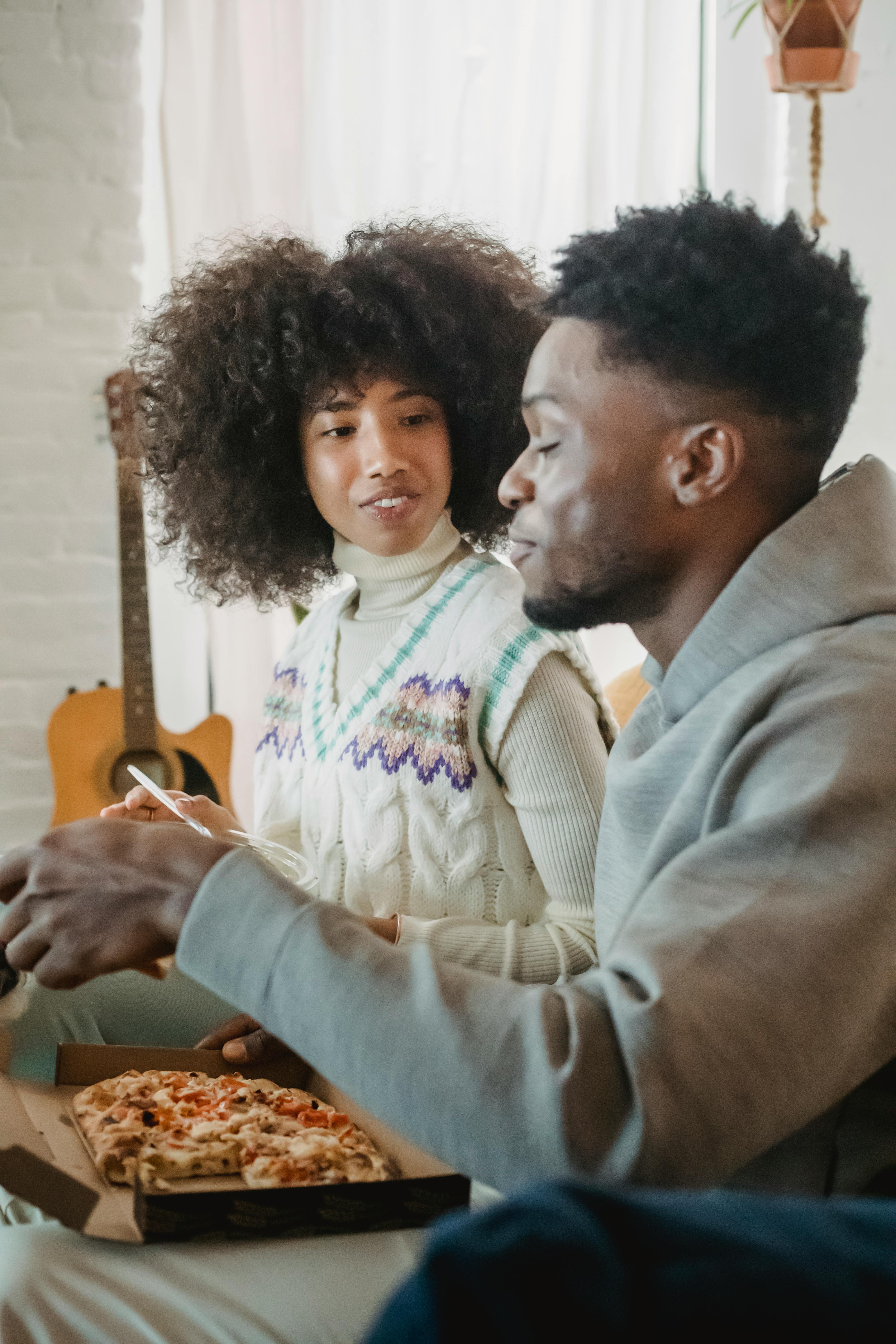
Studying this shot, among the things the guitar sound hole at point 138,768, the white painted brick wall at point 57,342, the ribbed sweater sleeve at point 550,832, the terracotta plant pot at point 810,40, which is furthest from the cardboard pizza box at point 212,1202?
the terracotta plant pot at point 810,40

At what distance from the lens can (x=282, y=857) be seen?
4.63 feet

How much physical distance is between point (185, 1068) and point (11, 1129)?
212 millimetres

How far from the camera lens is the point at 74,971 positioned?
80 centimetres

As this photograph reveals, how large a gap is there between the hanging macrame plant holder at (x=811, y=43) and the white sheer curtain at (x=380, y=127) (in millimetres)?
491

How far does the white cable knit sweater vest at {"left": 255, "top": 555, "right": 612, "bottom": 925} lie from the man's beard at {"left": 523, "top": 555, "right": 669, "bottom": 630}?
11.6 inches

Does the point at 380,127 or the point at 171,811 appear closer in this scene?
the point at 171,811

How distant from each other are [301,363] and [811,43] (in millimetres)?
1517

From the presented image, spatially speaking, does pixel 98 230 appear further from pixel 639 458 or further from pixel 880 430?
pixel 639 458

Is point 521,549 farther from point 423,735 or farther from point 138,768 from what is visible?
point 138,768

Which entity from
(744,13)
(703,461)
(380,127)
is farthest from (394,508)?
(744,13)

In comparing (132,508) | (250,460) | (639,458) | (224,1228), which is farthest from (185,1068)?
(132,508)

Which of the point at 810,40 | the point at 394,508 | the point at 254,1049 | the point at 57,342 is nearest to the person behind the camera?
the point at 254,1049

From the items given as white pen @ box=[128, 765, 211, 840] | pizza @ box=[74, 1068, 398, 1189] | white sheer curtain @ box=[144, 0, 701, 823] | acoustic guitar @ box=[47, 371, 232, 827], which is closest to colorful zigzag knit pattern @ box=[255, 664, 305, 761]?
white pen @ box=[128, 765, 211, 840]

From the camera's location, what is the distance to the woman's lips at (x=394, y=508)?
4.59 feet
